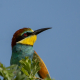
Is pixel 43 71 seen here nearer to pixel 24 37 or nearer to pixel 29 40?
pixel 29 40

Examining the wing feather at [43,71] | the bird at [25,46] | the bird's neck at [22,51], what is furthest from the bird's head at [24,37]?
the wing feather at [43,71]

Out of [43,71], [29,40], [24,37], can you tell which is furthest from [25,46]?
[43,71]

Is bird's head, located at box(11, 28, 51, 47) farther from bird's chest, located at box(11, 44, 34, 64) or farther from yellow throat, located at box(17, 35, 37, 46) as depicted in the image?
bird's chest, located at box(11, 44, 34, 64)

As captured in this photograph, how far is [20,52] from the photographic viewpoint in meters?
7.11

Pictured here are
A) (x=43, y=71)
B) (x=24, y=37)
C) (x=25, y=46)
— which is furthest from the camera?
(x=24, y=37)

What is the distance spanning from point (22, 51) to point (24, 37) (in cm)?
79

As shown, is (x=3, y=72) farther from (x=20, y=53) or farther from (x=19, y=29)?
(x=19, y=29)

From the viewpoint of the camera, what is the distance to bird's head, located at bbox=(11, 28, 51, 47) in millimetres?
7561

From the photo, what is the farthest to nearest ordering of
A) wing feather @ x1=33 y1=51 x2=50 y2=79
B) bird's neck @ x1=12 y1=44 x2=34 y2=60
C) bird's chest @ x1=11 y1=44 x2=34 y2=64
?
wing feather @ x1=33 y1=51 x2=50 y2=79 < bird's neck @ x1=12 y1=44 x2=34 y2=60 < bird's chest @ x1=11 y1=44 x2=34 y2=64

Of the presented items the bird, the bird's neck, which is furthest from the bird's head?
the bird's neck

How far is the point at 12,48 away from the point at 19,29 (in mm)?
830

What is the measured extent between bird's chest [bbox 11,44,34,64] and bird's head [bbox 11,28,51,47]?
0.21m

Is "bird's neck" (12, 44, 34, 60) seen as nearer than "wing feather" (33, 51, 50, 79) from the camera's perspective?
Yes

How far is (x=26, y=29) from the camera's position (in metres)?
7.80
